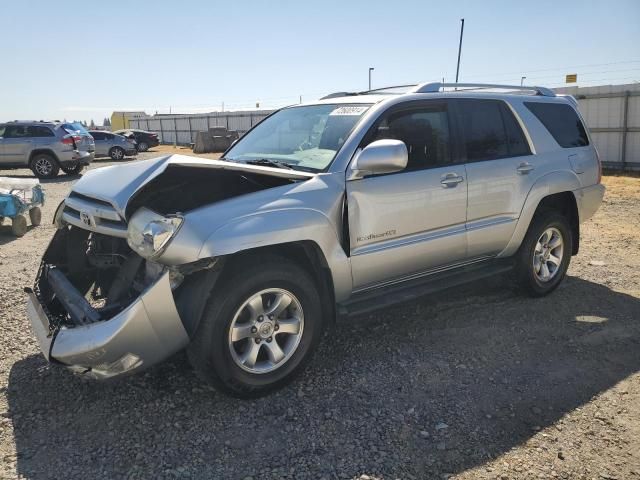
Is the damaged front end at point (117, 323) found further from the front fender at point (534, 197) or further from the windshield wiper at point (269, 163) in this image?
the front fender at point (534, 197)

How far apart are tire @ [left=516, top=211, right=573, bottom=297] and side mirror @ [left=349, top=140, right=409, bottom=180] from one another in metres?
2.07

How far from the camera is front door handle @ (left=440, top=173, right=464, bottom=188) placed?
4.00m

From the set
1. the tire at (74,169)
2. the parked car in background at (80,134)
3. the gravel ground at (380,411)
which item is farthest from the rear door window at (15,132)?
the gravel ground at (380,411)

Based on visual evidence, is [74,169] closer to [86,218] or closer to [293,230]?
[86,218]

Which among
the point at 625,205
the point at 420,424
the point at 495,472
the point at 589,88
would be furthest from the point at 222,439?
the point at 589,88

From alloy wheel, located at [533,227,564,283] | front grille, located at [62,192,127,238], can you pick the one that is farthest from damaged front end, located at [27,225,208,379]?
alloy wheel, located at [533,227,564,283]

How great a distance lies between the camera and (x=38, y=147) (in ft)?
54.0

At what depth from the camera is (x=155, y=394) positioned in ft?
11.0

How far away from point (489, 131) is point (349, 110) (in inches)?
52.6

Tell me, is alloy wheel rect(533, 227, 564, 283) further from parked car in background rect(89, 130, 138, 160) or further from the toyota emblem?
parked car in background rect(89, 130, 138, 160)

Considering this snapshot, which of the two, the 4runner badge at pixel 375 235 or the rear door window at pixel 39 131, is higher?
the rear door window at pixel 39 131

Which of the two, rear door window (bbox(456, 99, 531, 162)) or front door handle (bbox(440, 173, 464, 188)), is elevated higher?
rear door window (bbox(456, 99, 531, 162))

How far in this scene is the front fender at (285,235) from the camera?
293 centimetres

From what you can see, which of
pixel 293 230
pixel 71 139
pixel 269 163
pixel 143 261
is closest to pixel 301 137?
pixel 269 163
